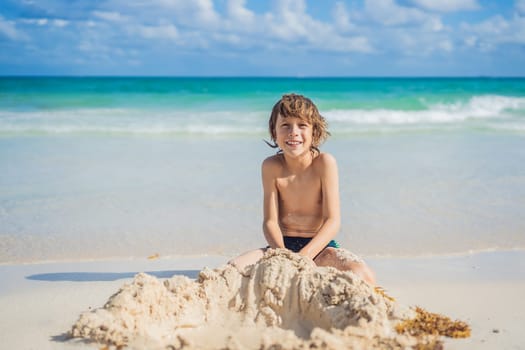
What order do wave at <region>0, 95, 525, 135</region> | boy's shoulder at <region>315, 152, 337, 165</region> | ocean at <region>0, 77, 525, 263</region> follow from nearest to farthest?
1. boy's shoulder at <region>315, 152, 337, 165</region>
2. ocean at <region>0, 77, 525, 263</region>
3. wave at <region>0, 95, 525, 135</region>

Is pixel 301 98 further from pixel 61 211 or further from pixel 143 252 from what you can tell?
pixel 61 211

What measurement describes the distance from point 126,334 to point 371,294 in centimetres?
114

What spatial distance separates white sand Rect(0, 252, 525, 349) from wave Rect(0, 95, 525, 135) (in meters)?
7.95

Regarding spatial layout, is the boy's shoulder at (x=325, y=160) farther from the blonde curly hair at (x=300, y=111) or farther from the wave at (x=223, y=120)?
the wave at (x=223, y=120)

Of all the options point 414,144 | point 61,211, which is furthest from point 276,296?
point 414,144

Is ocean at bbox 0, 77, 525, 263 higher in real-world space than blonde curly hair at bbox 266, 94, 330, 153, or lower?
lower

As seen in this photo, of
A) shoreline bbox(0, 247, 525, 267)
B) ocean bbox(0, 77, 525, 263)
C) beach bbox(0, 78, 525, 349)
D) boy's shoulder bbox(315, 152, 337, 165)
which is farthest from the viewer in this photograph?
ocean bbox(0, 77, 525, 263)

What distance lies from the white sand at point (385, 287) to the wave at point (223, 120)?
26.1 ft

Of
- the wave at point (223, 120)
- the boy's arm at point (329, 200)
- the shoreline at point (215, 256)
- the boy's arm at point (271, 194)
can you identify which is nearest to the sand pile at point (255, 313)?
the boy's arm at point (329, 200)

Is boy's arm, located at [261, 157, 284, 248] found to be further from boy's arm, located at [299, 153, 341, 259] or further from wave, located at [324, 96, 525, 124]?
wave, located at [324, 96, 525, 124]

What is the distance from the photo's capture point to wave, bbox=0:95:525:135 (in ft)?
39.3

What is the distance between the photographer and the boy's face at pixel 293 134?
3.24 m

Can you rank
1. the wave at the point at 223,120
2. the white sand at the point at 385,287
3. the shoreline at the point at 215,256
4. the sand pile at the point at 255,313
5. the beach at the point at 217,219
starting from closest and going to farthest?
the sand pile at the point at 255,313
the white sand at the point at 385,287
the beach at the point at 217,219
the shoreline at the point at 215,256
the wave at the point at 223,120

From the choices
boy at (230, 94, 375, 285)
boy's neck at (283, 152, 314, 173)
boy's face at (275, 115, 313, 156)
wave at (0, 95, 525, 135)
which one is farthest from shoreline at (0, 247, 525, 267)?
wave at (0, 95, 525, 135)
